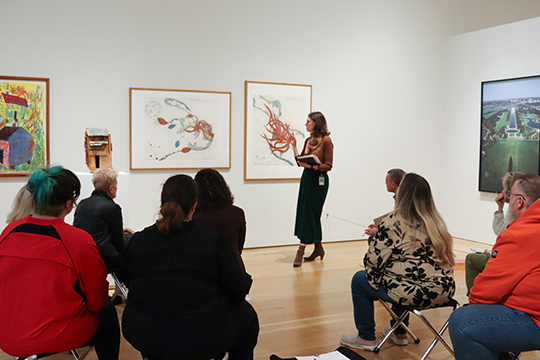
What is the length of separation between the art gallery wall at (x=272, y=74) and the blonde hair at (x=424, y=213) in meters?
2.66

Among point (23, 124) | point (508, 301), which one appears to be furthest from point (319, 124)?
point (508, 301)

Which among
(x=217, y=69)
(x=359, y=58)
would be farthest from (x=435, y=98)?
(x=217, y=69)

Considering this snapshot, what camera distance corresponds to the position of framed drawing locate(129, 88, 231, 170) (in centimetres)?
612

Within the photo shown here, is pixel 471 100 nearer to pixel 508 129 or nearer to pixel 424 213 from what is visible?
pixel 508 129

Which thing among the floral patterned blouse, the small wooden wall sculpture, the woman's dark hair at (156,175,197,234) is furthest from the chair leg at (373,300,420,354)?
the small wooden wall sculpture

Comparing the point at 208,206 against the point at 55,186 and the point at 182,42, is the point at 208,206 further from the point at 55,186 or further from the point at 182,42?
the point at 182,42

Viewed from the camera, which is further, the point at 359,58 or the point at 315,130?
the point at 359,58

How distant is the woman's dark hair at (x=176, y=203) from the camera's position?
2.26m

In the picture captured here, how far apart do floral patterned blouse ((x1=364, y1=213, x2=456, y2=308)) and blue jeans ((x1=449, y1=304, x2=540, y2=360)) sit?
59 cm

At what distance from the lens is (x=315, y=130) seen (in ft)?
19.4

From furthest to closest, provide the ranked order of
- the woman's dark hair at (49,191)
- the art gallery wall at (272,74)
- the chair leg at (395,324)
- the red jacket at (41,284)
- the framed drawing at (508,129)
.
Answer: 1. the framed drawing at (508,129)
2. the art gallery wall at (272,74)
3. the chair leg at (395,324)
4. the woman's dark hair at (49,191)
5. the red jacket at (41,284)

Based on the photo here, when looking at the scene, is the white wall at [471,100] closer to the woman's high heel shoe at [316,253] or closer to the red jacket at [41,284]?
the woman's high heel shoe at [316,253]

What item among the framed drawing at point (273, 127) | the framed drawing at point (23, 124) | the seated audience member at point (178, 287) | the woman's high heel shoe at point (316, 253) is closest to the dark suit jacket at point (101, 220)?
the seated audience member at point (178, 287)

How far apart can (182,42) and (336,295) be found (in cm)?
368
